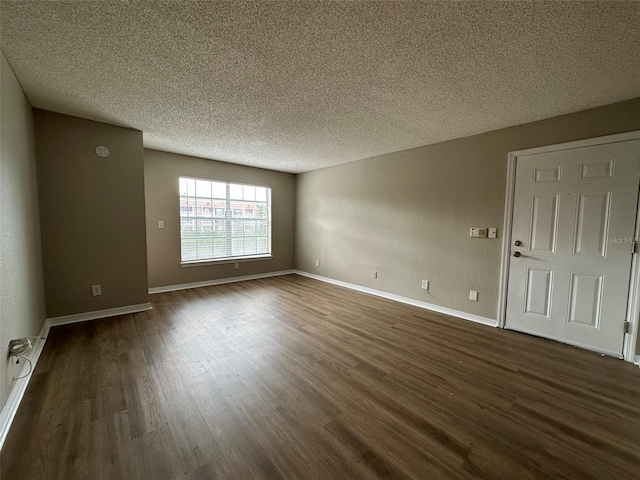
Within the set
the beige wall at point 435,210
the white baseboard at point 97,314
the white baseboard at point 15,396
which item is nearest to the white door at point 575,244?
the beige wall at point 435,210

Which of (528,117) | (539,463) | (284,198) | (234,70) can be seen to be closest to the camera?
(539,463)

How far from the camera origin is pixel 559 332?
262cm

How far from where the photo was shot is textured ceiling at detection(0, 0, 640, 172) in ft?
4.49

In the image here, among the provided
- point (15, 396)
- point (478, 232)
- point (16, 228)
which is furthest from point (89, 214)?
point (478, 232)

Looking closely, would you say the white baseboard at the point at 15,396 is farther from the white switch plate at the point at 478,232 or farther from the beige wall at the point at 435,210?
the white switch plate at the point at 478,232

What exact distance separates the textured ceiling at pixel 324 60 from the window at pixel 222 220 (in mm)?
1818

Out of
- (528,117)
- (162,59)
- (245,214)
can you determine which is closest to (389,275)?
(528,117)

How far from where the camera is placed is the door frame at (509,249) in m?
2.21

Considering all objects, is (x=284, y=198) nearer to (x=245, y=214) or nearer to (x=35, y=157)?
(x=245, y=214)

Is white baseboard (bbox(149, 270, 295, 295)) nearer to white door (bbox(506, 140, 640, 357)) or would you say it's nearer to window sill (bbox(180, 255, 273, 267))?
window sill (bbox(180, 255, 273, 267))

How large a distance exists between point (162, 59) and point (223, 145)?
2014mm

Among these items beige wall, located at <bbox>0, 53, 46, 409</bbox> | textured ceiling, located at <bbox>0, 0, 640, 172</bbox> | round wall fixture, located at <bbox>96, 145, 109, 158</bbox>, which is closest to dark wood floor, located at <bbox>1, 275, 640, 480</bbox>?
beige wall, located at <bbox>0, 53, 46, 409</bbox>

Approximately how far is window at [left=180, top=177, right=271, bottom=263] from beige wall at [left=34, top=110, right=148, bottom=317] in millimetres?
1203

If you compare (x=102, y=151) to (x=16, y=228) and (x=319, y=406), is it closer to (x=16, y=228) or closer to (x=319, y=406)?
(x=16, y=228)
